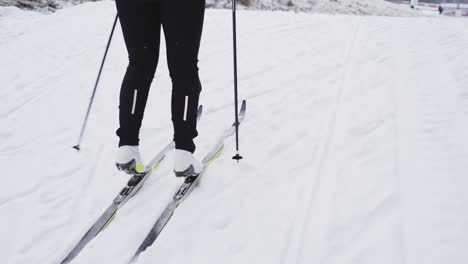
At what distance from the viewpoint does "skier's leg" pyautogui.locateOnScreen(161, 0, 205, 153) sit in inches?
81.2

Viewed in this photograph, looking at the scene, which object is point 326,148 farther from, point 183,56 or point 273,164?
point 183,56

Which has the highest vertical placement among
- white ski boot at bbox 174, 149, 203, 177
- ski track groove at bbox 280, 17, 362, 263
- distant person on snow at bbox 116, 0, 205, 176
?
distant person on snow at bbox 116, 0, 205, 176

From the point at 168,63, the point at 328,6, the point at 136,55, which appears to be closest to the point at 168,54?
the point at 168,63

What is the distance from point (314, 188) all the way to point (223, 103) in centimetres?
200

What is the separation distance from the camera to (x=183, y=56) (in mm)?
2197

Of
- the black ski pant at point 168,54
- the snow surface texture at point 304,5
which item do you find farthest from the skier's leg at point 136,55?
the snow surface texture at point 304,5

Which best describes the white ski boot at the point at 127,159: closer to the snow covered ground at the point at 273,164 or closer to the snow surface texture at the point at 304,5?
the snow covered ground at the point at 273,164

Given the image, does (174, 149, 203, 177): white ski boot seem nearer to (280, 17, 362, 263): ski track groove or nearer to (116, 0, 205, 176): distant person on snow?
(116, 0, 205, 176): distant person on snow

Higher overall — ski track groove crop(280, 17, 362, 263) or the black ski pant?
the black ski pant

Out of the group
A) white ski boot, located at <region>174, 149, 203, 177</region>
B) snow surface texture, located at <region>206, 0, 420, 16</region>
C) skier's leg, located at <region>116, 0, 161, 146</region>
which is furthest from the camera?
snow surface texture, located at <region>206, 0, 420, 16</region>

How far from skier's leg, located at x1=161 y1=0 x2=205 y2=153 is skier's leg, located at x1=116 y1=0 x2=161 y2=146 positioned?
0.12 metres

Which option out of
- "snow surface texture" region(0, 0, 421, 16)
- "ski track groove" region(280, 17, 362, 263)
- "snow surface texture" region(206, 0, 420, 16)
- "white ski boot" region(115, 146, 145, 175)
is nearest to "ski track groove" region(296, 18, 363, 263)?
"ski track groove" region(280, 17, 362, 263)

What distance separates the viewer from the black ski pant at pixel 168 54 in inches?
82.4

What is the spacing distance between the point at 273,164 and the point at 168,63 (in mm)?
1184
